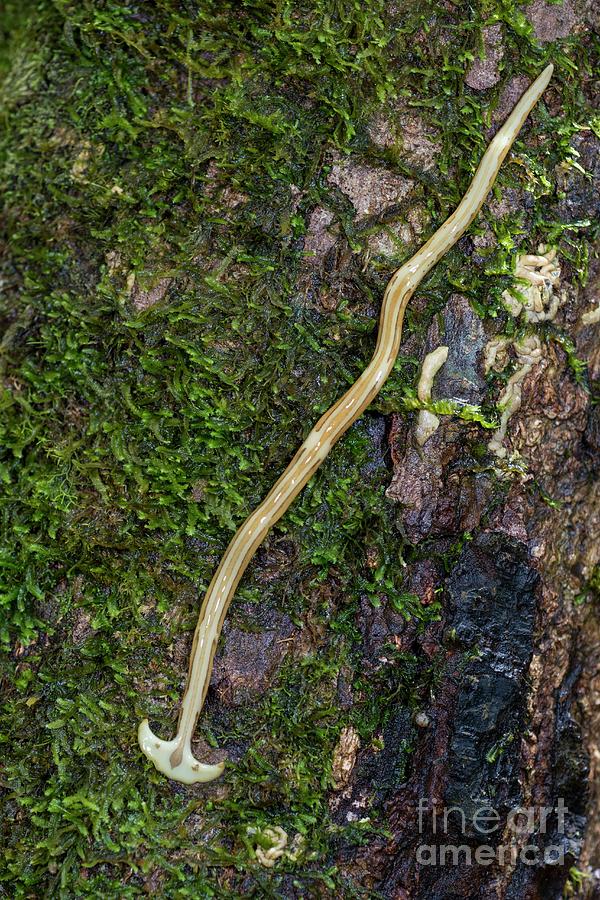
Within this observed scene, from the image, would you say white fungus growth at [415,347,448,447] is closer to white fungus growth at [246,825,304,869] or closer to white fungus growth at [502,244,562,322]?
white fungus growth at [502,244,562,322]

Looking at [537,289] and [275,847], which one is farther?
[537,289]

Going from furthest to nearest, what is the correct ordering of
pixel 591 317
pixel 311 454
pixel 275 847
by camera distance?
pixel 591 317, pixel 311 454, pixel 275 847

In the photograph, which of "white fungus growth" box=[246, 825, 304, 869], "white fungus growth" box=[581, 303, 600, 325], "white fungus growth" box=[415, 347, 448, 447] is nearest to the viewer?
"white fungus growth" box=[246, 825, 304, 869]

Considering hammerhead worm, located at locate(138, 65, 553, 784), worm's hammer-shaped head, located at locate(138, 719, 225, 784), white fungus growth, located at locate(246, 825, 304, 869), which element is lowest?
white fungus growth, located at locate(246, 825, 304, 869)

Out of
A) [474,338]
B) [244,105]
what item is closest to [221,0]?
[244,105]

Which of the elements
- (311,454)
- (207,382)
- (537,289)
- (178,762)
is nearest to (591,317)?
(537,289)

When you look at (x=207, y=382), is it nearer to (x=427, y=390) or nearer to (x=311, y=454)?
(x=311, y=454)

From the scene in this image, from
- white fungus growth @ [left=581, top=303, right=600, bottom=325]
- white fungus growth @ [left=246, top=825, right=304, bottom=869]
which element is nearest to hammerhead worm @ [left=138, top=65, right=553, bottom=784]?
white fungus growth @ [left=246, top=825, right=304, bottom=869]
